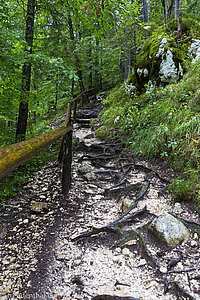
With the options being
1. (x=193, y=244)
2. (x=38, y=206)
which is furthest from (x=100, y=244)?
(x=38, y=206)

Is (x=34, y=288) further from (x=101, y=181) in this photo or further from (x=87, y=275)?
(x=101, y=181)

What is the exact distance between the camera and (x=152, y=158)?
14.9 feet

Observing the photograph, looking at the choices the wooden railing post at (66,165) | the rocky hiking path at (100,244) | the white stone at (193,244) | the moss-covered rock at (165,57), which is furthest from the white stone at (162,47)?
the white stone at (193,244)

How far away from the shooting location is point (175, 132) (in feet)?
12.9

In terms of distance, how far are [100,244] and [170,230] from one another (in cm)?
101

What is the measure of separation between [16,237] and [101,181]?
2.35 m

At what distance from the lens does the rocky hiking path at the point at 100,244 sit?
71.7 inches

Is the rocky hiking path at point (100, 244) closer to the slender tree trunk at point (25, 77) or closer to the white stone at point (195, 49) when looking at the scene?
the slender tree trunk at point (25, 77)

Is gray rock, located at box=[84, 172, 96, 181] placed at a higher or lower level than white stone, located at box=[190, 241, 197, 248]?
lower

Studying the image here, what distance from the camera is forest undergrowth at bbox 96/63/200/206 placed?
315 centimetres

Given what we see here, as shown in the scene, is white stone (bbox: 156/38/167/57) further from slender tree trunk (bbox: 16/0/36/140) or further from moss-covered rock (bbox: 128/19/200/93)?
slender tree trunk (bbox: 16/0/36/140)

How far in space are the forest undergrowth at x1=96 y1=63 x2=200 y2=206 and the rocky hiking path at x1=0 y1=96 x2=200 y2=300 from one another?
1.09ft

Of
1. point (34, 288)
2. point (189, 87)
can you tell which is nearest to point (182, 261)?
point (34, 288)

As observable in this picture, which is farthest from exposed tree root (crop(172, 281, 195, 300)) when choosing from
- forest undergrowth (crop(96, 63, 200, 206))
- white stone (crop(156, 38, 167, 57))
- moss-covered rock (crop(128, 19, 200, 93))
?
white stone (crop(156, 38, 167, 57))
